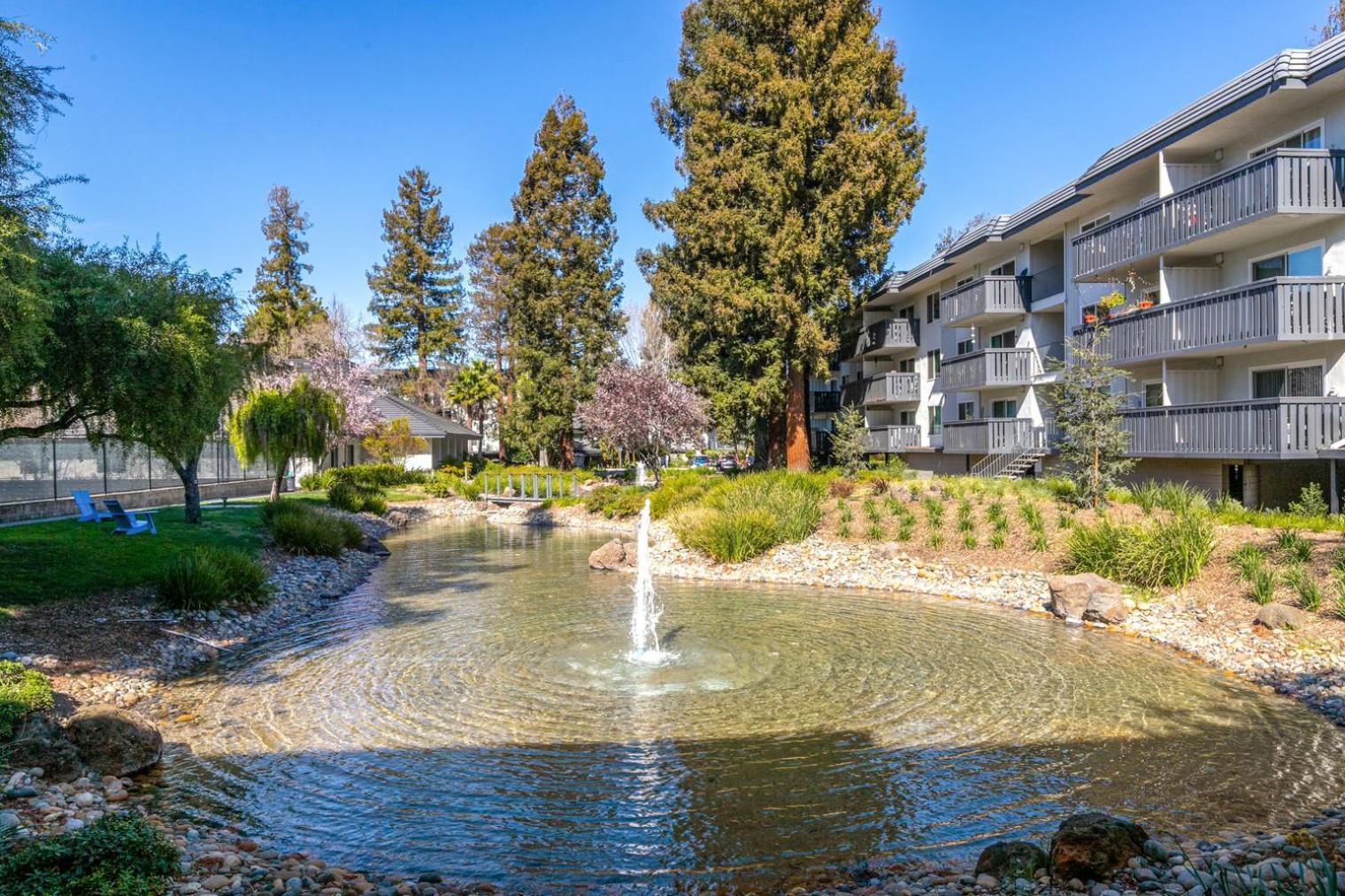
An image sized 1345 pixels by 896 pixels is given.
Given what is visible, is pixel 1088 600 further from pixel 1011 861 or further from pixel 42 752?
pixel 42 752

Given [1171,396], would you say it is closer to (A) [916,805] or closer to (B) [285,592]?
(A) [916,805]

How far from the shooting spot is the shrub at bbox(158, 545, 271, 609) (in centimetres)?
1341

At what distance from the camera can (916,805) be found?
6902 millimetres

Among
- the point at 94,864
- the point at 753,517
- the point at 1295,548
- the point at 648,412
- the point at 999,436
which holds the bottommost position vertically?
the point at 94,864

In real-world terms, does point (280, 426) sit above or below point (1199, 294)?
below

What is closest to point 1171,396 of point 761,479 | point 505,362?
point 761,479

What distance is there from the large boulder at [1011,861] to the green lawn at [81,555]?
12.9 meters

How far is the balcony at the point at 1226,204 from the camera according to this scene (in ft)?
52.9

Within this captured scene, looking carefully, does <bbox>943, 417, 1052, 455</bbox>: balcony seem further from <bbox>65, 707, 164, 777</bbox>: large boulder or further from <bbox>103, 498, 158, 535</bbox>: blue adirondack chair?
<bbox>103, 498, 158, 535</bbox>: blue adirondack chair

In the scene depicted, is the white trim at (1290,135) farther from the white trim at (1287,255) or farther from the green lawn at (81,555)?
the green lawn at (81,555)

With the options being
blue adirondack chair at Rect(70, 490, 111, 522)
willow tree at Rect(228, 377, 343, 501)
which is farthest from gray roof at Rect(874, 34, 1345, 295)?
blue adirondack chair at Rect(70, 490, 111, 522)

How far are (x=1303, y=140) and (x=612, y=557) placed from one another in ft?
63.1

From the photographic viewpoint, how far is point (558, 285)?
46156mm

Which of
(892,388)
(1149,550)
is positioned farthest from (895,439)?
(1149,550)
